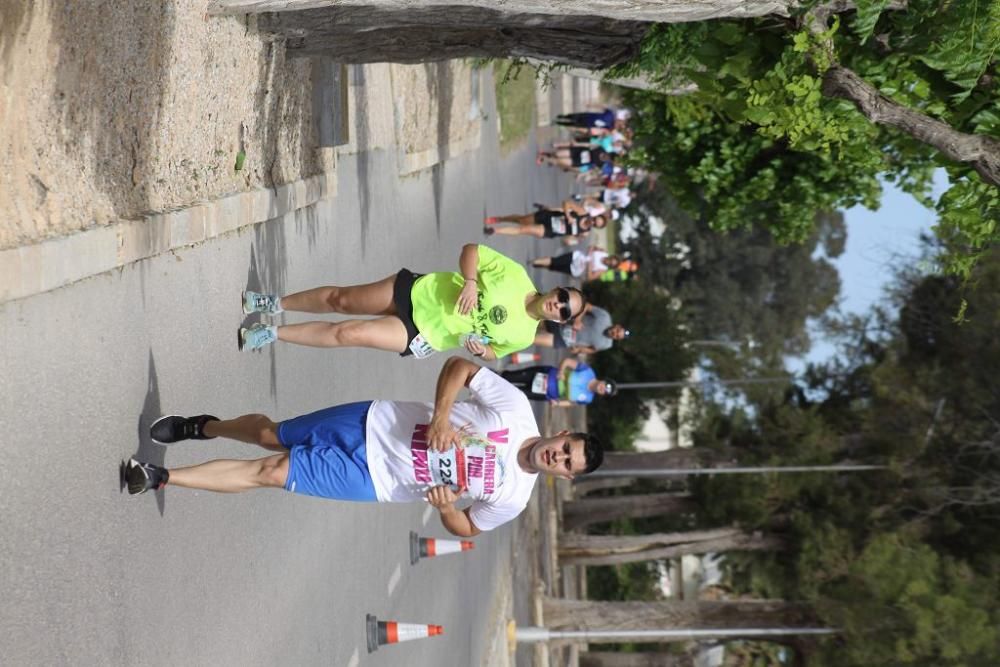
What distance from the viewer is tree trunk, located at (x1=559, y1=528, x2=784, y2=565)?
905 inches

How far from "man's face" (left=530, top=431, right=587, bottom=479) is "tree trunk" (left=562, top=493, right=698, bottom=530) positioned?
787 inches

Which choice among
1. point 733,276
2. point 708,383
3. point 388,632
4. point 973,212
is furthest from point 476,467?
point 733,276

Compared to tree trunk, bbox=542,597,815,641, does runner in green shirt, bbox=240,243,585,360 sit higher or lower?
higher

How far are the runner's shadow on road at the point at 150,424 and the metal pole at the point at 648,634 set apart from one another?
12432mm

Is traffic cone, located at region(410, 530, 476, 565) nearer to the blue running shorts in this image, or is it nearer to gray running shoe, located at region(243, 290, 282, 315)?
gray running shoe, located at region(243, 290, 282, 315)

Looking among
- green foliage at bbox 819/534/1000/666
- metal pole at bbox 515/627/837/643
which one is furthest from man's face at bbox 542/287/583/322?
metal pole at bbox 515/627/837/643

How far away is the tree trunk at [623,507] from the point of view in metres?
26.2

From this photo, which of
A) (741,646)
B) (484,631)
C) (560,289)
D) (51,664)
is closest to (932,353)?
(741,646)

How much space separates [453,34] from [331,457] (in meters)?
3.73

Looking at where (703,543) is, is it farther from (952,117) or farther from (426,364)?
(952,117)

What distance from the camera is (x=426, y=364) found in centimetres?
1396

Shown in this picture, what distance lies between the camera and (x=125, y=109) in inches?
235

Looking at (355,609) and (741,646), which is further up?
(355,609)

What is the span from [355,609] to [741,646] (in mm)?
14321
